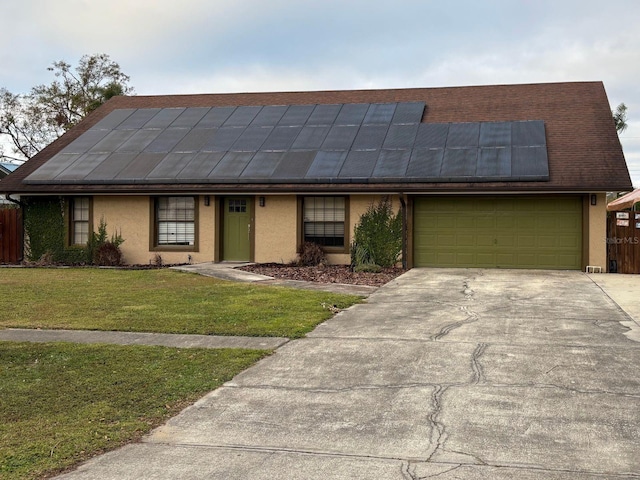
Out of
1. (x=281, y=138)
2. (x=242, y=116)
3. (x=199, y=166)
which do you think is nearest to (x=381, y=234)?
(x=281, y=138)

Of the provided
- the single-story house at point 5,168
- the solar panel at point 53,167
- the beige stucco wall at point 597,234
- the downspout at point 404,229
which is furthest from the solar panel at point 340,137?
the single-story house at point 5,168

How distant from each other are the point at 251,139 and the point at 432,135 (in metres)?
5.98

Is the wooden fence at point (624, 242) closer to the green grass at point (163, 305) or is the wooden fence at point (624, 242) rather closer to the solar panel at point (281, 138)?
the green grass at point (163, 305)

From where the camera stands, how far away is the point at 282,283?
15.0 metres

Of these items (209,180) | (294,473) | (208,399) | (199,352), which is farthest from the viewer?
(209,180)

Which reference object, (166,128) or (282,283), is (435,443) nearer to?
(282,283)

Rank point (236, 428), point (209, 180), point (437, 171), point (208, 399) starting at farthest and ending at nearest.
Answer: point (209, 180)
point (437, 171)
point (208, 399)
point (236, 428)

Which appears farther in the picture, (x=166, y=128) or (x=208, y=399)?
(x=166, y=128)

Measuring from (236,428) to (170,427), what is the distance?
547 mm

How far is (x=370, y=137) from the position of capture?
820 inches

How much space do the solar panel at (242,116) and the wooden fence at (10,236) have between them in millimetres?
7805

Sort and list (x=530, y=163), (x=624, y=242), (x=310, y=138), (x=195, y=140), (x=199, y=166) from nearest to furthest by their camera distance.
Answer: (x=624, y=242) → (x=530, y=163) → (x=199, y=166) → (x=310, y=138) → (x=195, y=140)

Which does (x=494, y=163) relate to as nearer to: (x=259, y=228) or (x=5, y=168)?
(x=259, y=228)

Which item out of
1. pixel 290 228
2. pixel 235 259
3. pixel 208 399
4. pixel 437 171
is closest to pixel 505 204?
pixel 437 171
